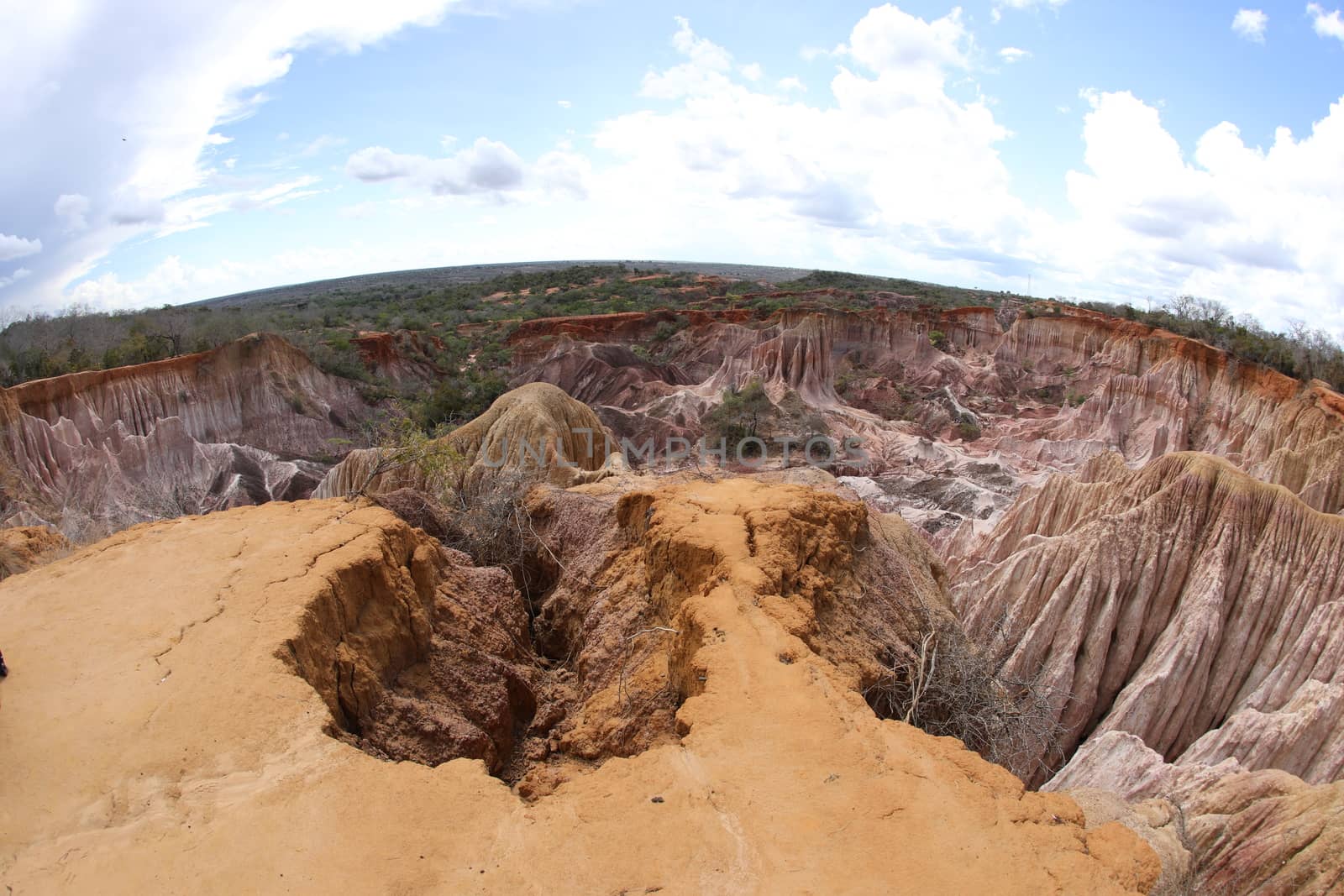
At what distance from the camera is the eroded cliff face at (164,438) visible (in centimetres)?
1422

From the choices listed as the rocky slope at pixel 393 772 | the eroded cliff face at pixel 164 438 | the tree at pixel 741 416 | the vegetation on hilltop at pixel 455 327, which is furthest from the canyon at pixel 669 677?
the tree at pixel 741 416

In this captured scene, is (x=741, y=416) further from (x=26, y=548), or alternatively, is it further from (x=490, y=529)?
(x=26, y=548)

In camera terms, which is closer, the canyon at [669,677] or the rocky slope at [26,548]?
the canyon at [669,677]

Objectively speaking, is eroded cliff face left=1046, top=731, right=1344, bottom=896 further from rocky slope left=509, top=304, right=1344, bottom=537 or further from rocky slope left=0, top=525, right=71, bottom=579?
rocky slope left=0, top=525, right=71, bottom=579

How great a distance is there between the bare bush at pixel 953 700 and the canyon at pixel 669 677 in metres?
0.05

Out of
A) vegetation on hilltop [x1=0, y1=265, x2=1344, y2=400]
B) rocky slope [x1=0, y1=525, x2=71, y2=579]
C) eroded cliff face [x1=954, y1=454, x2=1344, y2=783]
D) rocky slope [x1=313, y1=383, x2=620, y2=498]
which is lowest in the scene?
eroded cliff face [x1=954, y1=454, x2=1344, y2=783]

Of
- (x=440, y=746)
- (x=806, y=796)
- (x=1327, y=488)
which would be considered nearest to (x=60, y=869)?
(x=440, y=746)

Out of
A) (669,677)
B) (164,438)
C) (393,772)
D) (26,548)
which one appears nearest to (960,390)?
(164,438)

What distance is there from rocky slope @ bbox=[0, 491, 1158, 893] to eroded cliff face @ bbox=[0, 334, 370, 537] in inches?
398

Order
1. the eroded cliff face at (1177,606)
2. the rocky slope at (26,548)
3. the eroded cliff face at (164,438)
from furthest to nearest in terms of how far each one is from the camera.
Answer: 1. the eroded cliff face at (164,438)
2. the eroded cliff face at (1177,606)
3. the rocky slope at (26,548)

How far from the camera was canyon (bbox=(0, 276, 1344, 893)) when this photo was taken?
A: 134 inches

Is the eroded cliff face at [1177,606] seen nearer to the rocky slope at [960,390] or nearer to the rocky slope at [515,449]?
the rocky slope at [960,390]

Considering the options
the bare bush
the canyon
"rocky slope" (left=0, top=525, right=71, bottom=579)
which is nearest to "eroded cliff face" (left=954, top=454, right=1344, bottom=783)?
the canyon

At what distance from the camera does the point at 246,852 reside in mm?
3281
